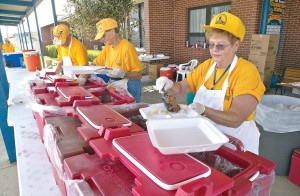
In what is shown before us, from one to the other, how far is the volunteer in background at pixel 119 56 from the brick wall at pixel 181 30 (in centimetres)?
496

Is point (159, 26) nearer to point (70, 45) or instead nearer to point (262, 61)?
point (262, 61)

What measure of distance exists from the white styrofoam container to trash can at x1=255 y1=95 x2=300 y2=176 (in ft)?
5.95

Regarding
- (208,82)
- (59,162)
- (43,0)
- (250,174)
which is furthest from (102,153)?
(43,0)

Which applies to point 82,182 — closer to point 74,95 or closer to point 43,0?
point 74,95

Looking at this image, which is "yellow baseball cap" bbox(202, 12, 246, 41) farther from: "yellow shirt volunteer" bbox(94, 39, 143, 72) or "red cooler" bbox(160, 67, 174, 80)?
"red cooler" bbox(160, 67, 174, 80)

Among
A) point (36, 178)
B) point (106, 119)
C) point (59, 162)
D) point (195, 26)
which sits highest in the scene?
point (195, 26)

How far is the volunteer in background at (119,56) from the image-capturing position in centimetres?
271

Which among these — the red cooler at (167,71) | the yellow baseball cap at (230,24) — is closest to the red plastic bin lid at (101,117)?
the yellow baseball cap at (230,24)

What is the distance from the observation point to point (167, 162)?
0.73m

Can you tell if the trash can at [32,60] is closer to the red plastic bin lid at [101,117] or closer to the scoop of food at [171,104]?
the red plastic bin lid at [101,117]

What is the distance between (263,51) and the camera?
18.6 feet

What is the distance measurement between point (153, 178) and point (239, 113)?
0.90 m

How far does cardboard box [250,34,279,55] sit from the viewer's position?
5559 mm

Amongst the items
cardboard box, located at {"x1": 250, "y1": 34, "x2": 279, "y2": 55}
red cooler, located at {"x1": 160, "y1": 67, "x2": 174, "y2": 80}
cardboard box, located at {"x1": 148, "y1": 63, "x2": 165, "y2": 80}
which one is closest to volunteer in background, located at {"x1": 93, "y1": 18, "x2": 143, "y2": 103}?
cardboard box, located at {"x1": 250, "y1": 34, "x2": 279, "y2": 55}
